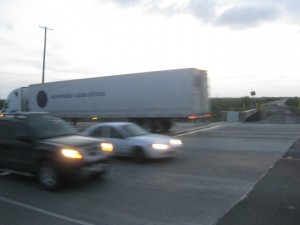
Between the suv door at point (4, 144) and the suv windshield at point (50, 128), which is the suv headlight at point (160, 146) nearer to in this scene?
the suv windshield at point (50, 128)

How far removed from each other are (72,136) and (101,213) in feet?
10.9

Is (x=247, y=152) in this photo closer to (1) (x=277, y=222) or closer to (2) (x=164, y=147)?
(2) (x=164, y=147)

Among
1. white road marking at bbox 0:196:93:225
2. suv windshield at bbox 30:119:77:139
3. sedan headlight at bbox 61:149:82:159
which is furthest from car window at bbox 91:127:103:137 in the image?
white road marking at bbox 0:196:93:225

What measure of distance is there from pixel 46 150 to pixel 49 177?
0.61 m

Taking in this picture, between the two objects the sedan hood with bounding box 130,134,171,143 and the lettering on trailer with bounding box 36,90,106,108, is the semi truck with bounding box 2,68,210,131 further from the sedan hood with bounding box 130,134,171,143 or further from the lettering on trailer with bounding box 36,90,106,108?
the sedan hood with bounding box 130,134,171,143

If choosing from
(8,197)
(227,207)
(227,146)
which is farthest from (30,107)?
(227,207)

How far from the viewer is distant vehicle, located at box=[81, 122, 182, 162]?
12.2 metres

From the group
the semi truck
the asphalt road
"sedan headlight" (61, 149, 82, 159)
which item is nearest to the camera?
the asphalt road

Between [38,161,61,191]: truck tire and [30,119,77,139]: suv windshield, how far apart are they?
834 millimetres

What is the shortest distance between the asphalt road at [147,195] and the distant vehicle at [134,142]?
0.32 metres

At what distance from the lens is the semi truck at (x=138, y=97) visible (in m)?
22.2

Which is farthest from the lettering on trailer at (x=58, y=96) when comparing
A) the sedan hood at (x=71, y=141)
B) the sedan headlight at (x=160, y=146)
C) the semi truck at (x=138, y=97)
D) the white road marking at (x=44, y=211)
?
the white road marking at (x=44, y=211)

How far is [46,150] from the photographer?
8750mm

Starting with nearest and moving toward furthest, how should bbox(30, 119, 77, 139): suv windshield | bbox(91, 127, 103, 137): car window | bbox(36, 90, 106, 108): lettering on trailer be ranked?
1. bbox(30, 119, 77, 139): suv windshield
2. bbox(91, 127, 103, 137): car window
3. bbox(36, 90, 106, 108): lettering on trailer
